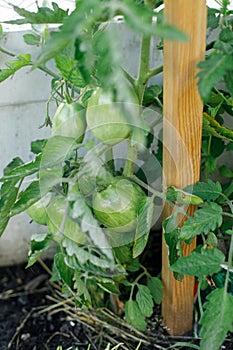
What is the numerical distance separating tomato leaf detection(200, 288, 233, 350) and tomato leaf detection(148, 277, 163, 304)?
1.01 feet

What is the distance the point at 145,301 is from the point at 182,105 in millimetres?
424

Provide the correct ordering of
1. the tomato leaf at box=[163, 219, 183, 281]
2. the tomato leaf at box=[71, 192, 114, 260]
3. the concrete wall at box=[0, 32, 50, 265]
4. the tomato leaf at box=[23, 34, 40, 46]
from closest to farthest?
the tomato leaf at box=[71, 192, 114, 260]
the tomato leaf at box=[163, 219, 183, 281]
the tomato leaf at box=[23, 34, 40, 46]
the concrete wall at box=[0, 32, 50, 265]

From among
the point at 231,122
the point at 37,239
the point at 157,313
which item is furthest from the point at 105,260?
the point at 231,122

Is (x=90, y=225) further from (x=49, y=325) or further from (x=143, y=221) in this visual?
(x=49, y=325)

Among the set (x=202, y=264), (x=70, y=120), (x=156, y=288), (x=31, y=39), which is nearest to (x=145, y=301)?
(x=156, y=288)

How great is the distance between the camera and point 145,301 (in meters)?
1.13

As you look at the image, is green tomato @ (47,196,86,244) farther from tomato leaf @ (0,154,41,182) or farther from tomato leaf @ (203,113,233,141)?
tomato leaf @ (203,113,233,141)

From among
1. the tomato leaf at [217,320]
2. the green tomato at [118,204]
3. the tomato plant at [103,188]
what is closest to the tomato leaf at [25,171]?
the tomato plant at [103,188]

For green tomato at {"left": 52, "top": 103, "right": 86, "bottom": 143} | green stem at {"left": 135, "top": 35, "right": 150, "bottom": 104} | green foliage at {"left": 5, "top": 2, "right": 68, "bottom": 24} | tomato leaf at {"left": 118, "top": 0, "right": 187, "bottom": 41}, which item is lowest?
green tomato at {"left": 52, "top": 103, "right": 86, "bottom": 143}

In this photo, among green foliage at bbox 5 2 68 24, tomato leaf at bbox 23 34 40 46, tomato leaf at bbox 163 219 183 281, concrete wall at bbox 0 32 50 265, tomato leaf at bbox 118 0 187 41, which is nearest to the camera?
tomato leaf at bbox 118 0 187 41

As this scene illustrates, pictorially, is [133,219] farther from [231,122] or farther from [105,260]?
[231,122]

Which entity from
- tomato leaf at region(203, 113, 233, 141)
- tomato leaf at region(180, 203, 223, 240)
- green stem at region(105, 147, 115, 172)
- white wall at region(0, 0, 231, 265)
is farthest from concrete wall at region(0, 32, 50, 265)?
tomato leaf at region(180, 203, 223, 240)

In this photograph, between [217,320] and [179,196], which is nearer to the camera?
[217,320]

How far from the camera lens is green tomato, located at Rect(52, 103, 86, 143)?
0.93 meters
